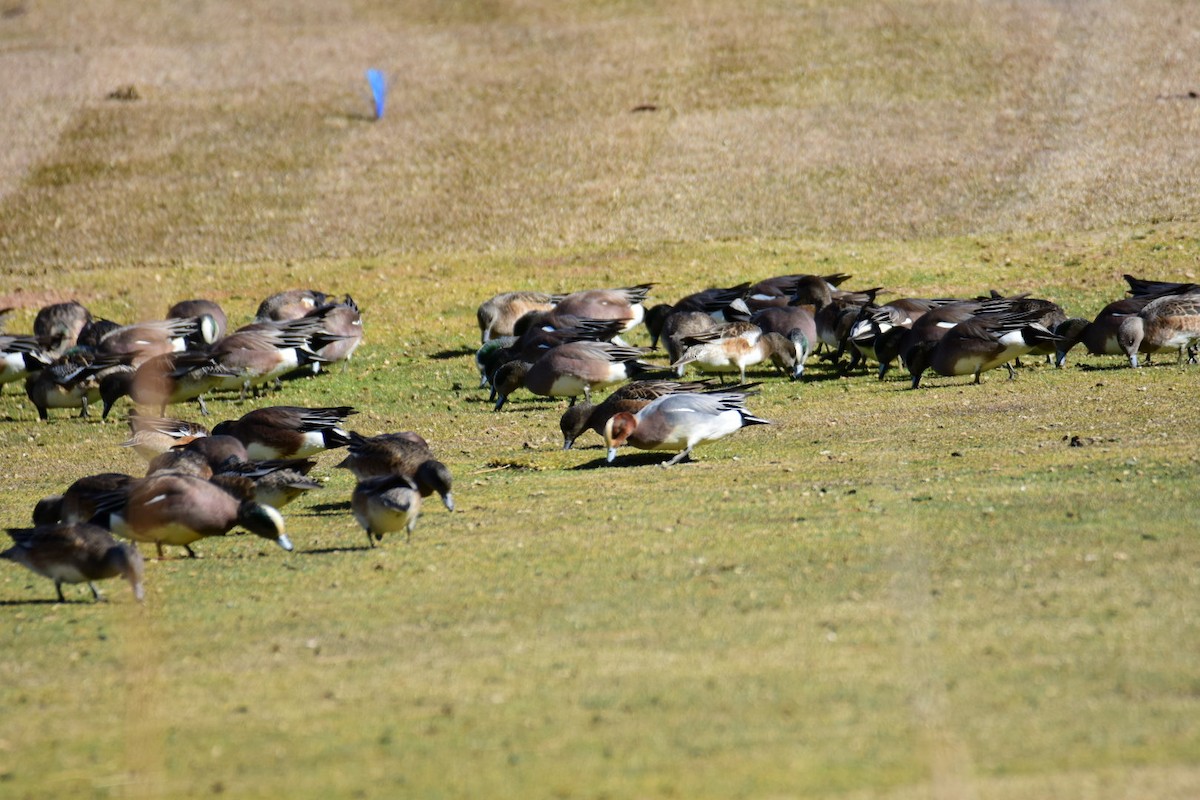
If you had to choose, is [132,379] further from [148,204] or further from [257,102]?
[257,102]

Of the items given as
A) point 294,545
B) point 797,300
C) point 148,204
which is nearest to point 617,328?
point 797,300

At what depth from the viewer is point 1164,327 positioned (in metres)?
15.6

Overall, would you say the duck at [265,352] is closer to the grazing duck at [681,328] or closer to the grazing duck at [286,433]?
the grazing duck at [681,328]

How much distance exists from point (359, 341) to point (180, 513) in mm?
11682

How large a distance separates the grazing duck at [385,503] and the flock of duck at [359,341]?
14mm

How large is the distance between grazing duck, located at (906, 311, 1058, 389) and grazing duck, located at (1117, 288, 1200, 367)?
2.69 ft

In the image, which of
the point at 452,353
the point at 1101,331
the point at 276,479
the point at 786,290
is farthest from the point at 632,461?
the point at 786,290

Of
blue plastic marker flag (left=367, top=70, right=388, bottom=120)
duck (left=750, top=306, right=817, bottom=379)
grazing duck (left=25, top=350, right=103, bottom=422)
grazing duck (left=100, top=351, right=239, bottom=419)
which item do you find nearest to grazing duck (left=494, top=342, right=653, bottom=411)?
duck (left=750, top=306, right=817, bottom=379)

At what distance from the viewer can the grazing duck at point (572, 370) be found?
50.2 ft

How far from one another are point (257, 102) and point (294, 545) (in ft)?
109

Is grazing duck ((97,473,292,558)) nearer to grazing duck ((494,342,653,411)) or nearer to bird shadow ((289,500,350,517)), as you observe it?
bird shadow ((289,500,350,517))

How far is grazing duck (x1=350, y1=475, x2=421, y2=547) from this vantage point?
353 inches

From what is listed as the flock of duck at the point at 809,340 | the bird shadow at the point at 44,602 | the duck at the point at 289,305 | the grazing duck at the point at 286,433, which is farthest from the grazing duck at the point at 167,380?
the bird shadow at the point at 44,602

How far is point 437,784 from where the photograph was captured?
207 inches
